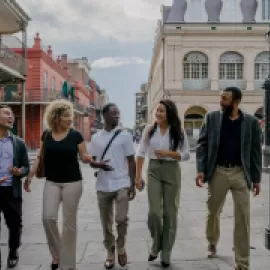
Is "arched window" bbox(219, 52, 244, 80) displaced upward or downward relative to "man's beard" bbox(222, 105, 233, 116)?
upward

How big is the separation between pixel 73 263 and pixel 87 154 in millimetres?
1047

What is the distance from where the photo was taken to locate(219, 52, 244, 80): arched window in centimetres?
4538

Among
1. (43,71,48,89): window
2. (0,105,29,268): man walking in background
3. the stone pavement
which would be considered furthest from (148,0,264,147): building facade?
(0,105,29,268): man walking in background

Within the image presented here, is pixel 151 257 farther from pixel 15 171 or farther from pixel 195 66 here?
pixel 195 66

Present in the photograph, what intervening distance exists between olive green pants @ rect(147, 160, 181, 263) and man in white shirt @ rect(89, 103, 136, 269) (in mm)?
223

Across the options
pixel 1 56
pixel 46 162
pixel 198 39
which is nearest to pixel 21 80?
pixel 1 56

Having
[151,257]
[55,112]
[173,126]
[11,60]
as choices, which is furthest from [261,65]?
[55,112]

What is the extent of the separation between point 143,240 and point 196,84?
39.8 meters

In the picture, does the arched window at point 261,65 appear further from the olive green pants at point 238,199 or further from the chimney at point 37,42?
the olive green pants at point 238,199

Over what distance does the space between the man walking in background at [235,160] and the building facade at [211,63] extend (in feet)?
130

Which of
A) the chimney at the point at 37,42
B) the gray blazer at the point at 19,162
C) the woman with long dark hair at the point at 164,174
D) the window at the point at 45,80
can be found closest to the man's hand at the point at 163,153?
the woman with long dark hair at the point at 164,174

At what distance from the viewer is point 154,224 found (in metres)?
5.11

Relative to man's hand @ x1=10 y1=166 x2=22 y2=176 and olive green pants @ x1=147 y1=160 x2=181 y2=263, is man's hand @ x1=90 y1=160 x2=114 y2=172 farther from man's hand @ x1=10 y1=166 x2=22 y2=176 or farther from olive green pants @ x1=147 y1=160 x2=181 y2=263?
man's hand @ x1=10 y1=166 x2=22 y2=176

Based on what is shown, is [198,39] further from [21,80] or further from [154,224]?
[154,224]
